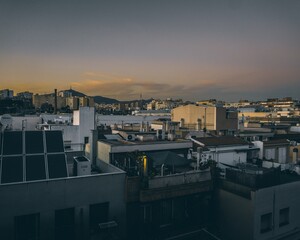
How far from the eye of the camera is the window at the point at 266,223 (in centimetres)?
1767

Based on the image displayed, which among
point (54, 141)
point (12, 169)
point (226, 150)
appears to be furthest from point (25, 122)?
point (226, 150)

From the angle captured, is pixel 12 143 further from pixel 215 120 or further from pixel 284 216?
pixel 215 120

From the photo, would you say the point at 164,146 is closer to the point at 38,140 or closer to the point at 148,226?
the point at 148,226

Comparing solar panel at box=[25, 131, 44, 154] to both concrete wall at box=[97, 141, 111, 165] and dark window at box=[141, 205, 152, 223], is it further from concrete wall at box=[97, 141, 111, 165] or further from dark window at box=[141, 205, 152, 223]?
dark window at box=[141, 205, 152, 223]

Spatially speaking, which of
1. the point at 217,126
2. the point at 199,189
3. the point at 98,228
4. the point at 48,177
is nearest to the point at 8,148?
the point at 48,177

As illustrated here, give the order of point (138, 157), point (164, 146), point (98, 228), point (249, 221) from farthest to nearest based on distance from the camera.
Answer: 1. point (164, 146)
2. point (138, 157)
3. point (249, 221)
4. point (98, 228)

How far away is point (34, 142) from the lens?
17562 millimetres

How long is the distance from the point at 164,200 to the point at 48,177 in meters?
8.03

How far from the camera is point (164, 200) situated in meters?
17.8

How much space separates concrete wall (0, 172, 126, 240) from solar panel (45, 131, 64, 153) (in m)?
3.68

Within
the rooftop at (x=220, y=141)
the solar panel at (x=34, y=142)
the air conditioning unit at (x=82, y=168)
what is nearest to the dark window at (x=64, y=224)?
the air conditioning unit at (x=82, y=168)

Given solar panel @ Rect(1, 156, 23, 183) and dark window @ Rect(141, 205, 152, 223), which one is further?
dark window @ Rect(141, 205, 152, 223)

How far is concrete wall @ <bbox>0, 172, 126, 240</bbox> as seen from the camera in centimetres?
1341

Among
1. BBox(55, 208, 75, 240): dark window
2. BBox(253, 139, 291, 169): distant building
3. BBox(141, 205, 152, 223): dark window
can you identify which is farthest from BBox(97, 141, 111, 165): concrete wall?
BBox(253, 139, 291, 169): distant building
